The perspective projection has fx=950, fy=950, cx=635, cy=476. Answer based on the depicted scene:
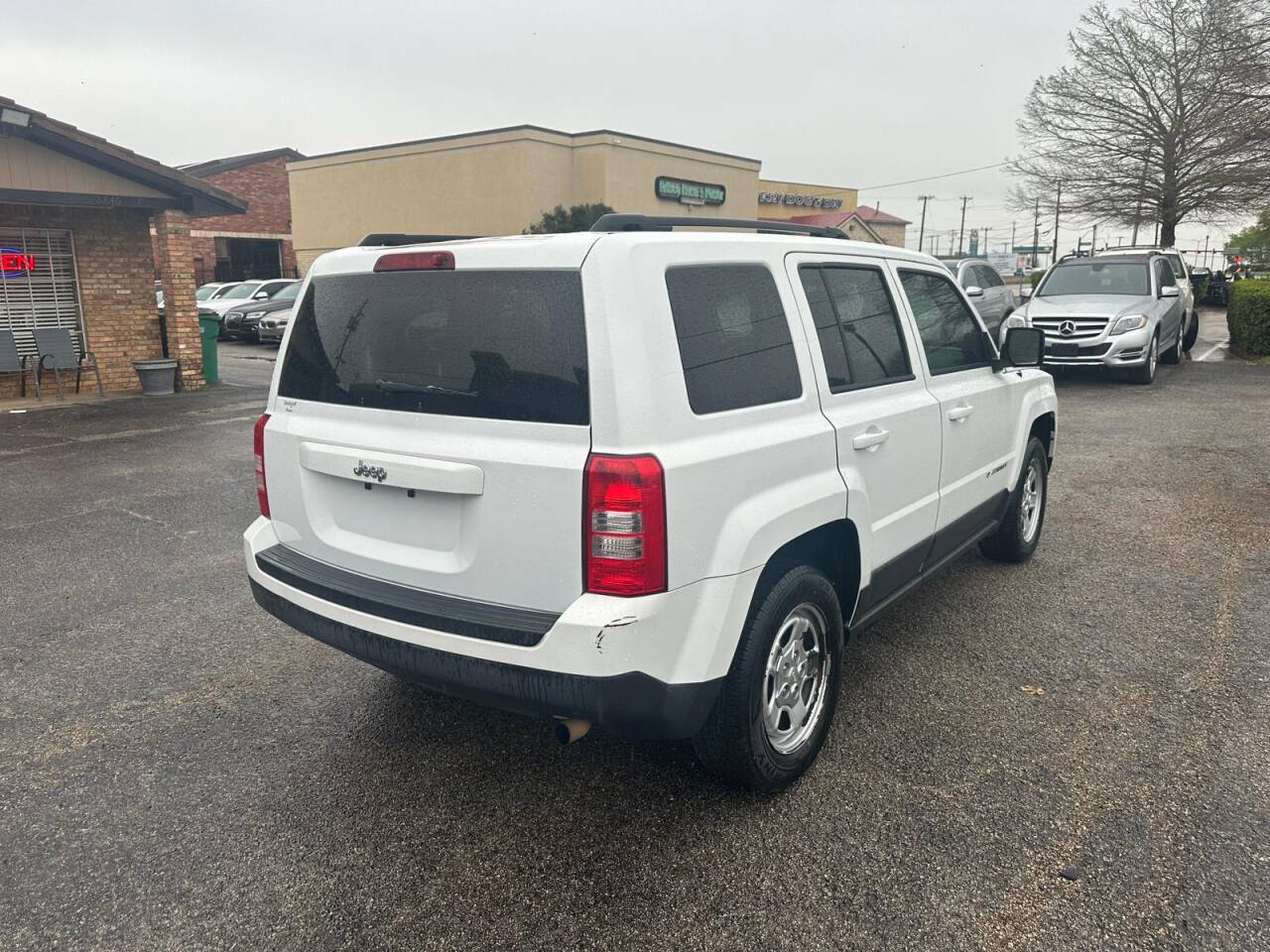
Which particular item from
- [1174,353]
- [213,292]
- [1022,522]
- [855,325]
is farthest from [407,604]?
[213,292]

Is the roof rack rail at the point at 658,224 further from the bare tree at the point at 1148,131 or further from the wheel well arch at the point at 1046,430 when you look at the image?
the bare tree at the point at 1148,131

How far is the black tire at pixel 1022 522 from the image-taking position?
5408mm

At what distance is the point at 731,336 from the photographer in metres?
3.01

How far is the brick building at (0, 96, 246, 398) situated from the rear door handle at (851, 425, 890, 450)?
12.7m

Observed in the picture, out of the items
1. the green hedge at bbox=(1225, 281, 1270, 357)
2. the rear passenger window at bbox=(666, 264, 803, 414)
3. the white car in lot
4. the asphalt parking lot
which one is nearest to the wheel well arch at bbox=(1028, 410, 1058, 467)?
the asphalt parking lot

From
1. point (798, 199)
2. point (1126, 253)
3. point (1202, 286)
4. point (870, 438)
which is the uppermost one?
point (798, 199)

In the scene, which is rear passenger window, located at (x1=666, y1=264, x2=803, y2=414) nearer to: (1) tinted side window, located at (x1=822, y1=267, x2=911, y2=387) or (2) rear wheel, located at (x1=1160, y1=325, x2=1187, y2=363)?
(1) tinted side window, located at (x1=822, y1=267, x2=911, y2=387)

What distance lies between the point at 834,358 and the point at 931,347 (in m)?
1.01

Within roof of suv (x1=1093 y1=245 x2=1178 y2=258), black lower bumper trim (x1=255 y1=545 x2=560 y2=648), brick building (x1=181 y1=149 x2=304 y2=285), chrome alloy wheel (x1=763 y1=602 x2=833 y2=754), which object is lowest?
chrome alloy wheel (x1=763 y1=602 x2=833 y2=754)

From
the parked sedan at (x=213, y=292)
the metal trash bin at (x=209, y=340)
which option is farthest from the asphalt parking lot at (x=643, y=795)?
the parked sedan at (x=213, y=292)

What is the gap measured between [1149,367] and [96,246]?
1565cm

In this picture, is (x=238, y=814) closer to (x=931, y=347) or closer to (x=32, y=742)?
(x=32, y=742)

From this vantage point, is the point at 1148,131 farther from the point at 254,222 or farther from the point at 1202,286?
the point at 254,222

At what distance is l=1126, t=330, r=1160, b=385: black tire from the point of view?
13.5 meters
